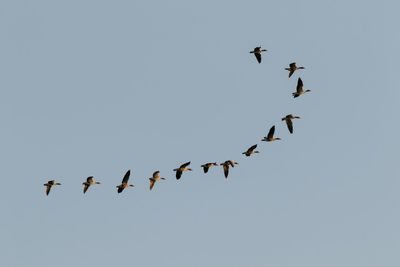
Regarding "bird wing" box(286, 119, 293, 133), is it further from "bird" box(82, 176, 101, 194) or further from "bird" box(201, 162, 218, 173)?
"bird" box(82, 176, 101, 194)

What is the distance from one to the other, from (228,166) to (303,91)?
12213mm

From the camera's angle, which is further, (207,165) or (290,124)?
(207,165)

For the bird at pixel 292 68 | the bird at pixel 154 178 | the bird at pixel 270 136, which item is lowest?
the bird at pixel 154 178

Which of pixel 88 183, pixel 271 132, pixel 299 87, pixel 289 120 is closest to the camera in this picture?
pixel 299 87

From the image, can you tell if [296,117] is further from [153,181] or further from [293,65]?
[153,181]

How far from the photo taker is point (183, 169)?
94.4 meters

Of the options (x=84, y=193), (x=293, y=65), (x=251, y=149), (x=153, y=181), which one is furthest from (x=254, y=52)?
(x=84, y=193)

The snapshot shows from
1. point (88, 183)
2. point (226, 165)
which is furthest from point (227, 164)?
point (88, 183)

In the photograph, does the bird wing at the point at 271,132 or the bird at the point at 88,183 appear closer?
the bird wing at the point at 271,132

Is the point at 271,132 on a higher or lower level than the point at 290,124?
lower

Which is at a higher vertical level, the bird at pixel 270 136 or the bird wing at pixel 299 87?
the bird wing at pixel 299 87

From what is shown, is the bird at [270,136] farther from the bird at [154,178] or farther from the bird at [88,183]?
the bird at [88,183]

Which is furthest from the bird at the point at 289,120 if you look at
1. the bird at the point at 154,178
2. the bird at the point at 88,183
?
the bird at the point at 88,183

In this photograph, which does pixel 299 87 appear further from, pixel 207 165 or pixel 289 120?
pixel 207 165
